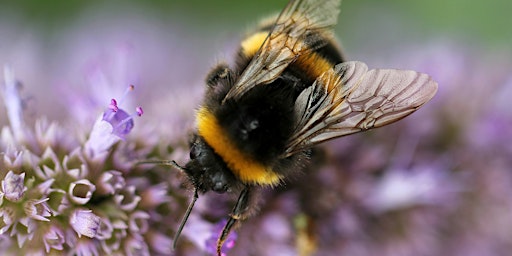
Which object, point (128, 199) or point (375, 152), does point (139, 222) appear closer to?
point (128, 199)

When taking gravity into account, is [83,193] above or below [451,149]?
above

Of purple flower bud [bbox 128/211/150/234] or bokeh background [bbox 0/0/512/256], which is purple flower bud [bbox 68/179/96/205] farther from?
bokeh background [bbox 0/0/512/256]

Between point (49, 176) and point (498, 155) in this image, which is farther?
point (498, 155)

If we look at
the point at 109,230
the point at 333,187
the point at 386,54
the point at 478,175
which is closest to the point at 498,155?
the point at 478,175

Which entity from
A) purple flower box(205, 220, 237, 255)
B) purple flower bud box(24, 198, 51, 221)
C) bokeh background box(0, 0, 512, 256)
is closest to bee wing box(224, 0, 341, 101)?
bokeh background box(0, 0, 512, 256)

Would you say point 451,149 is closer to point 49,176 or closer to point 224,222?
point 224,222

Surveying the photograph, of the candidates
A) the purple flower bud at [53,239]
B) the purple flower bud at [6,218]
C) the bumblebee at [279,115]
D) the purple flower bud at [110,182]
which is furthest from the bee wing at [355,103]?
the purple flower bud at [6,218]

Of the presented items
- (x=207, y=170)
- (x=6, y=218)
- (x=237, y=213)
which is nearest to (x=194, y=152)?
(x=207, y=170)
